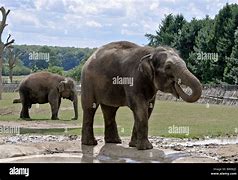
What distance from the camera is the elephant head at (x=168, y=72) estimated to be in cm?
465

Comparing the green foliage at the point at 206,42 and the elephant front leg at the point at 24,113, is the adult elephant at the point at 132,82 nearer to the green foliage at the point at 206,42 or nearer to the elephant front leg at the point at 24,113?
the green foliage at the point at 206,42

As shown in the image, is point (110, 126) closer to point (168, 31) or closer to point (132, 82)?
point (132, 82)

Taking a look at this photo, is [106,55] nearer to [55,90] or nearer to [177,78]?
[177,78]

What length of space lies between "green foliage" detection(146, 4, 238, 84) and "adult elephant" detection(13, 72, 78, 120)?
1988mm

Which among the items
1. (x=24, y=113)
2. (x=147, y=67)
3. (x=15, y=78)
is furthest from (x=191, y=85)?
(x=24, y=113)

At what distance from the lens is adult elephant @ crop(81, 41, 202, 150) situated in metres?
4.83

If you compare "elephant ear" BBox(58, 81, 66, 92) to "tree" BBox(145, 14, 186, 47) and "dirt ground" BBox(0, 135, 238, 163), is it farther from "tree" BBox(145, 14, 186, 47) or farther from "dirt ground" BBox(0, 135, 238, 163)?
"dirt ground" BBox(0, 135, 238, 163)

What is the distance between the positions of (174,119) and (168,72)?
2605 mm

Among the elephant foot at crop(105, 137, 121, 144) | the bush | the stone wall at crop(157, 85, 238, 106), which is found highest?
the bush

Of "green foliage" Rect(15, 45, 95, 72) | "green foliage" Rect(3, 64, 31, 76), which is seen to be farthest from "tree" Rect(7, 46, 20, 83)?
"green foliage" Rect(3, 64, 31, 76)

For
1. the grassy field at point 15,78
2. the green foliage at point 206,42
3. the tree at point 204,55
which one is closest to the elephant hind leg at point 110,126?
the green foliage at point 206,42

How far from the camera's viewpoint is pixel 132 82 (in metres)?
5.06

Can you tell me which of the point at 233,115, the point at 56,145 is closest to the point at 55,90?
the point at 233,115
